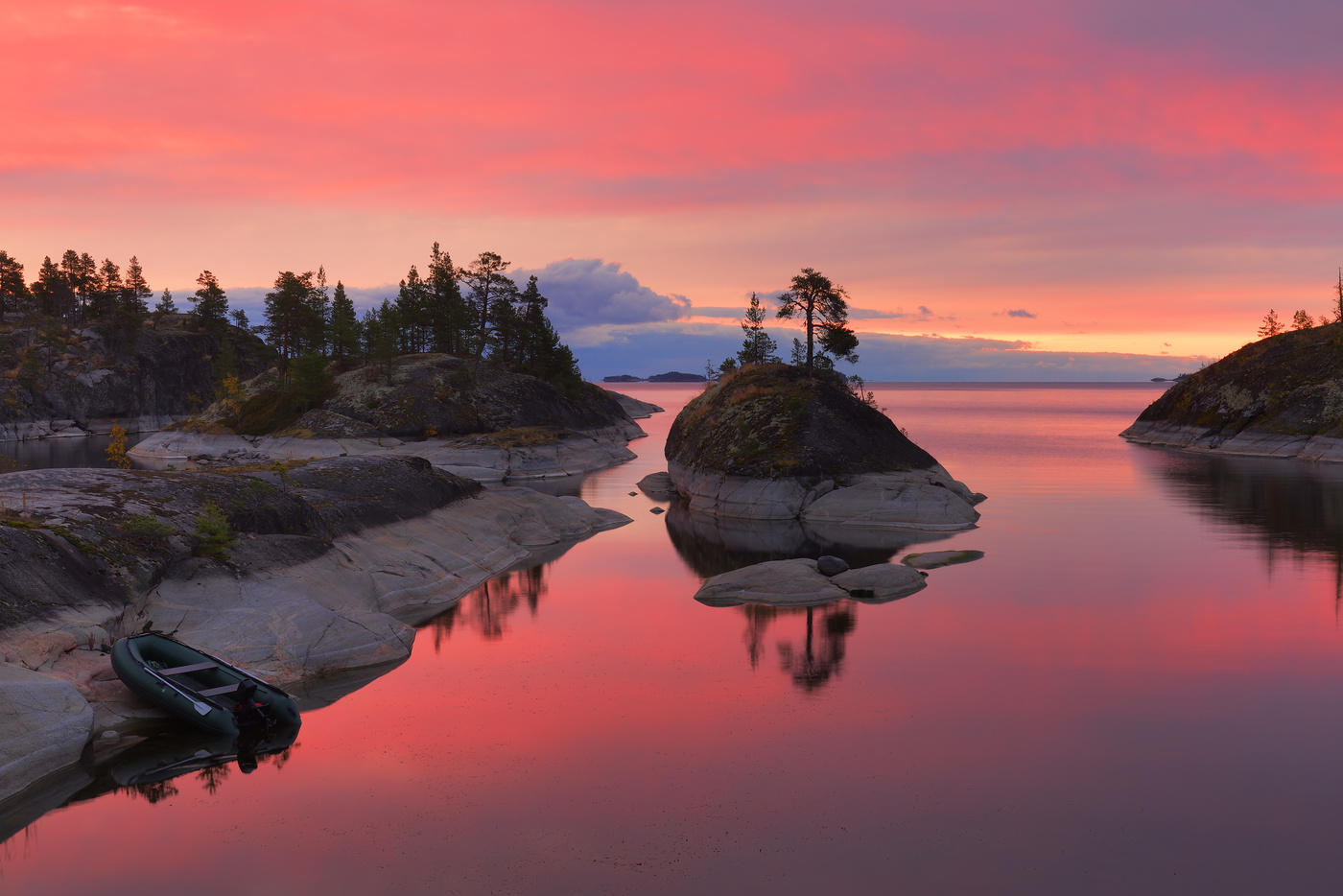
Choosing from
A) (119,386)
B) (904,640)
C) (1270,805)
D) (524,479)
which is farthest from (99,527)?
(119,386)

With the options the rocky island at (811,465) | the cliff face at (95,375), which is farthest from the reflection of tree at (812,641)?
the cliff face at (95,375)

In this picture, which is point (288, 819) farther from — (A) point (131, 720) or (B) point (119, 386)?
(B) point (119, 386)

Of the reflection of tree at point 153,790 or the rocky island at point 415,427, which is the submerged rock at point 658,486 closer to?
the rocky island at point 415,427

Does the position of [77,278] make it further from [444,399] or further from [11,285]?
[444,399]

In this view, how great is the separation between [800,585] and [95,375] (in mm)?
149371

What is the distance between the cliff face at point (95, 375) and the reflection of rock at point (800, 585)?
122 metres

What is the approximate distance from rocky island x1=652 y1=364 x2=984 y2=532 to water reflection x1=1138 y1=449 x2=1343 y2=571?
1742 centimetres

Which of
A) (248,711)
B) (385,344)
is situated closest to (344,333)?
(385,344)

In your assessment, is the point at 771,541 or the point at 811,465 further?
the point at 811,465

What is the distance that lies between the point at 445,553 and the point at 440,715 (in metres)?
18.1

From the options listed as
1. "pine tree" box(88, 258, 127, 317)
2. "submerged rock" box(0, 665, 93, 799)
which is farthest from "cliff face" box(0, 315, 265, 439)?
"submerged rock" box(0, 665, 93, 799)

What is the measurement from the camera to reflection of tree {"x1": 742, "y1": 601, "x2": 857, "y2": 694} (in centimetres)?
2761

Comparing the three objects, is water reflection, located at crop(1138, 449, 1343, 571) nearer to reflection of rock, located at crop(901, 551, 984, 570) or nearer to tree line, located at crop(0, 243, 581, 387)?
reflection of rock, located at crop(901, 551, 984, 570)

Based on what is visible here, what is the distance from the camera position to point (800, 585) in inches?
1459
